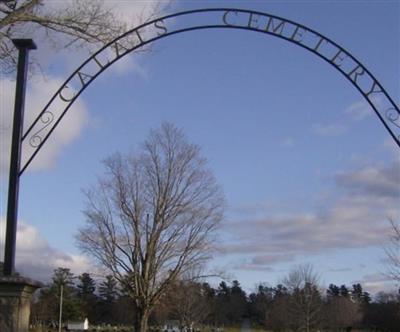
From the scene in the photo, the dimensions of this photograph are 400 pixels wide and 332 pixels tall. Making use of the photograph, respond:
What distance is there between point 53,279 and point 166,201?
83307 millimetres

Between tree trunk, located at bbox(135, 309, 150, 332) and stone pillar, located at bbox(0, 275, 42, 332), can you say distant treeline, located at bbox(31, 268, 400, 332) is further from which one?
stone pillar, located at bbox(0, 275, 42, 332)

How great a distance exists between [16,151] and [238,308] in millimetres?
125800

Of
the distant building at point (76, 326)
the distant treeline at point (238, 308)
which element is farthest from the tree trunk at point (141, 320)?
the distant building at point (76, 326)

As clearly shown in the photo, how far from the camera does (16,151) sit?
32.9 ft

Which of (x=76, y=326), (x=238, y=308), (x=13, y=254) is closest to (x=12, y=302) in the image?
(x=13, y=254)

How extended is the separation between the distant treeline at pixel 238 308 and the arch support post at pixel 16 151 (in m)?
44.4

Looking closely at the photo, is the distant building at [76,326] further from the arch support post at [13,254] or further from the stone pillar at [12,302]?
the stone pillar at [12,302]

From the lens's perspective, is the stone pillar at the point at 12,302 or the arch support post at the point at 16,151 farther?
the arch support post at the point at 16,151

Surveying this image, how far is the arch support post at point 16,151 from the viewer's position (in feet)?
31.0

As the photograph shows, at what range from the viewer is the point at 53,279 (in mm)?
111250

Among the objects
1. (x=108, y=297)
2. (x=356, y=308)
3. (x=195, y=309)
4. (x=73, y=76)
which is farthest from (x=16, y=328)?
(x=108, y=297)

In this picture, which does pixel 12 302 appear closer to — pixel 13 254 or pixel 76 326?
pixel 13 254

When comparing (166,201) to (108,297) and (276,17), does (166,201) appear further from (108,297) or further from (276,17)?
(108,297)

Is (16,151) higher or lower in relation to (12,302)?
higher
